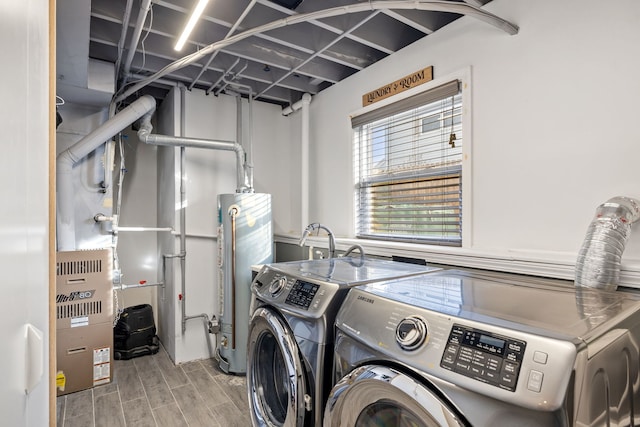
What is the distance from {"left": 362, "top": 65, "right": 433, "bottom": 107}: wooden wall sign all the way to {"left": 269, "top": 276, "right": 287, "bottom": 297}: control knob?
156 centimetres

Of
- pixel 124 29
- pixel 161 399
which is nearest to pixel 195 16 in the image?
pixel 124 29

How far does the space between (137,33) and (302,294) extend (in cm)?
188

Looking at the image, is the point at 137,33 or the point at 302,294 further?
the point at 137,33

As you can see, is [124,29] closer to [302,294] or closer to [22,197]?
[302,294]

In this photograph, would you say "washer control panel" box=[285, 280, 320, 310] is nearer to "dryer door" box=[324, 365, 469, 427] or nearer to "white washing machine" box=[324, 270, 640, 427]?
"white washing machine" box=[324, 270, 640, 427]

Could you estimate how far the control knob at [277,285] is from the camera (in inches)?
66.2

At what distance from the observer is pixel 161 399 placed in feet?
8.27

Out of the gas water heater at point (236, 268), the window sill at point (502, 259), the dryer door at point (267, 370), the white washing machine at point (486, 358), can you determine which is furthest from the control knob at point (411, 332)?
the gas water heater at point (236, 268)

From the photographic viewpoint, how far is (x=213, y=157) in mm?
3328

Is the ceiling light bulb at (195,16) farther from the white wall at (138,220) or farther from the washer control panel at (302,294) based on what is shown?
the white wall at (138,220)

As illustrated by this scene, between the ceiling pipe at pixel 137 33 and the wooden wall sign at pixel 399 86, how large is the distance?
1.56 meters

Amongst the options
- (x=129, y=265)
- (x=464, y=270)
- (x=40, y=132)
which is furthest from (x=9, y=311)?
(x=129, y=265)

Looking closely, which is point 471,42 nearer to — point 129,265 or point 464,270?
point 464,270

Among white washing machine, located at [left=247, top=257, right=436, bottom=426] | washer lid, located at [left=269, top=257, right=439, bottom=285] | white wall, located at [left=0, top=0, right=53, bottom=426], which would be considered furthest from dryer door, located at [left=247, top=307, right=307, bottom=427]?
white wall, located at [left=0, top=0, right=53, bottom=426]
